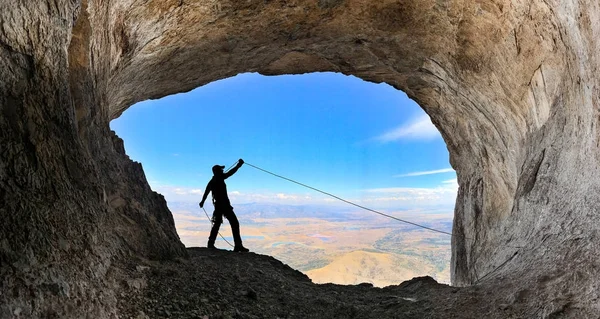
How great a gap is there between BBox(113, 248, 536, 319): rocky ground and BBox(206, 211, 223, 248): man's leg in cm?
156

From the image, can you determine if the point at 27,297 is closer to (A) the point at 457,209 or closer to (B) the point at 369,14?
(B) the point at 369,14

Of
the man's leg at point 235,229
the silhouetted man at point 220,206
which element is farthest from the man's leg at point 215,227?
the man's leg at point 235,229

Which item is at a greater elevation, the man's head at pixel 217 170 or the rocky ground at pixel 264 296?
the man's head at pixel 217 170

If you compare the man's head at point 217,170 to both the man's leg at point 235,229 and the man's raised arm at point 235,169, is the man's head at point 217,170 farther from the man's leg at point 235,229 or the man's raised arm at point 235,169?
the man's leg at point 235,229

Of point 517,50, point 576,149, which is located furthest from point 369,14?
point 576,149

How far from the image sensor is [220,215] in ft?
34.9

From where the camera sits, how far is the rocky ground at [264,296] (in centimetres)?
471

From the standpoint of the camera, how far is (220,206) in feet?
34.7

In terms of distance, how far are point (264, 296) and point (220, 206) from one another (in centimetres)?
464

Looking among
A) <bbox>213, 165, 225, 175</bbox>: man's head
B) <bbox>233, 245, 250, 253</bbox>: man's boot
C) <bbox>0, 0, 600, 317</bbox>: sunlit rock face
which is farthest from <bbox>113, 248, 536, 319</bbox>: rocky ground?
<bbox>213, 165, 225, 175</bbox>: man's head

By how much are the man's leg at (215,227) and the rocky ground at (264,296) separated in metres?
1.56

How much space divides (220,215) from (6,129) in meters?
7.39

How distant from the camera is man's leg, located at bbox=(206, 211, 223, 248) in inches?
420

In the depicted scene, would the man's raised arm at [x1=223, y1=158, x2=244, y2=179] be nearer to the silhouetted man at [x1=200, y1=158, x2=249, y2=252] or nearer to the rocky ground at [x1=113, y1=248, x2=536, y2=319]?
the silhouetted man at [x1=200, y1=158, x2=249, y2=252]
